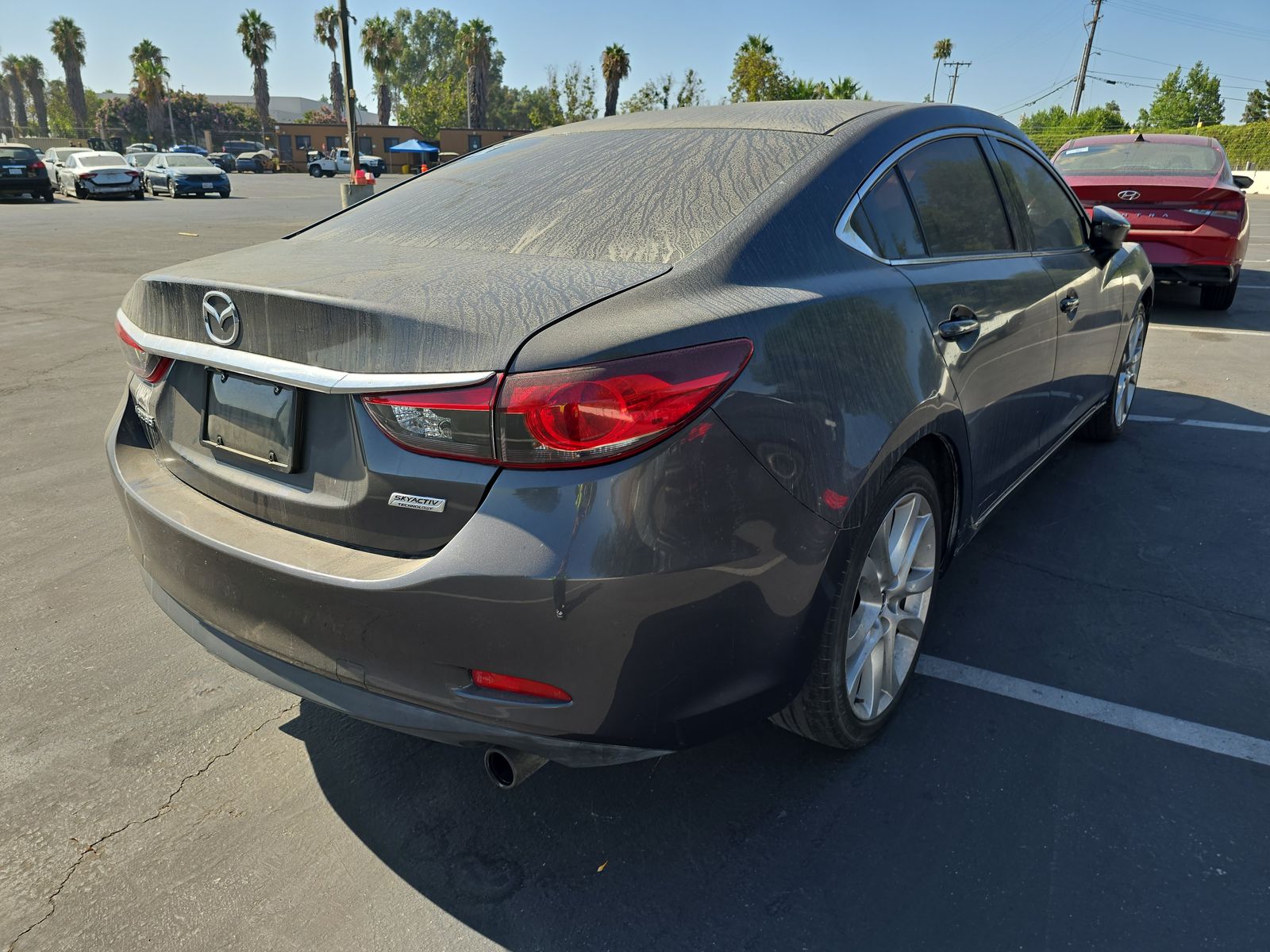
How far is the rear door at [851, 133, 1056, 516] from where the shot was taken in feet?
8.48

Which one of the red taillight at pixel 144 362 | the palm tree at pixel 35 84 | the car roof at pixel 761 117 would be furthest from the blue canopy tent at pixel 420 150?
the palm tree at pixel 35 84

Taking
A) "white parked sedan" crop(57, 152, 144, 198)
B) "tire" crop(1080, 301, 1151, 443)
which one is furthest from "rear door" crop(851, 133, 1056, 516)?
"white parked sedan" crop(57, 152, 144, 198)

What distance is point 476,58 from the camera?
82.7 meters

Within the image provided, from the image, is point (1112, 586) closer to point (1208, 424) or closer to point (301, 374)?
point (1208, 424)

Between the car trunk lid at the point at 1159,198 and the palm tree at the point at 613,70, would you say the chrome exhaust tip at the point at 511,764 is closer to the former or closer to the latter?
the car trunk lid at the point at 1159,198

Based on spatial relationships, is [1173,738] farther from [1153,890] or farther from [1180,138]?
[1180,138]

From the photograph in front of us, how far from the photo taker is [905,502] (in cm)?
248

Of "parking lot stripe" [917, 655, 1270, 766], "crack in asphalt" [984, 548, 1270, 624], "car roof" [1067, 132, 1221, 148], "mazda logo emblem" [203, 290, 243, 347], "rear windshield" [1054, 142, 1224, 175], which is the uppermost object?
"car roof" [1067, 132, 1221, 148]

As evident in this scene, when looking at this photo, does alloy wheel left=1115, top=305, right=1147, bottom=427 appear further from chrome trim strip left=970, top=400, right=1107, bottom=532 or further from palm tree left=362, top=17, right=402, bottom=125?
palm tree left=362, top=17, right=402, bottom=125

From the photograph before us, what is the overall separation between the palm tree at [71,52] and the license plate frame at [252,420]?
376 ft

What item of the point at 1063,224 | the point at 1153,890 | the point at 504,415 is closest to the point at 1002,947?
the point at 1153,890

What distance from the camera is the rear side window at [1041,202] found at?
3484 mm

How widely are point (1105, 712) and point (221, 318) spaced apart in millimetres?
2630

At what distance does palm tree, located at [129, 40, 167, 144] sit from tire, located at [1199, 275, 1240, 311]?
93.4 m
